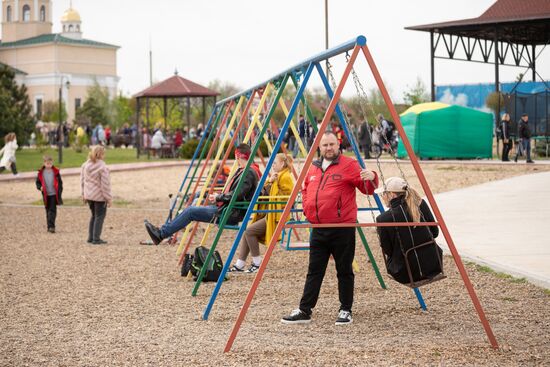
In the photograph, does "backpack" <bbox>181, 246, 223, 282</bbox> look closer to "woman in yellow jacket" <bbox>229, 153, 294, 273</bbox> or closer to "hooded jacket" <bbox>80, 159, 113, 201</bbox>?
"woman in yellow jacket" <bbox>229, 153, 294, 273</bbox>

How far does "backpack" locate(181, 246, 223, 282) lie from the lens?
9953 mm

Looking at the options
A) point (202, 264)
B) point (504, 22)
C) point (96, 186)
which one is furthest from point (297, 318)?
point (504, 22)

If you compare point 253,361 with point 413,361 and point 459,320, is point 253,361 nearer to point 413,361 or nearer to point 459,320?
point 413,361

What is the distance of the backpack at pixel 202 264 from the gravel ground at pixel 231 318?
0.18 m

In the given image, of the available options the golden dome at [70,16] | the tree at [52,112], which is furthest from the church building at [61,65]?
the tree at [52,112]

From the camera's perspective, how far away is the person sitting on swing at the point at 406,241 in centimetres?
725

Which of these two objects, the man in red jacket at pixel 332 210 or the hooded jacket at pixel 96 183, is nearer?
the man in red jacket at pixel 332 210

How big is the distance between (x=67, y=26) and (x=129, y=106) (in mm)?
27239

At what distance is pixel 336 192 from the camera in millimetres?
7445

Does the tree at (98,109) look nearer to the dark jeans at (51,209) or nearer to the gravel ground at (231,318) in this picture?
the dark jeans at (51,209)

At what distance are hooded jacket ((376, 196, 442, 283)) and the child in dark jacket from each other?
9.09 m

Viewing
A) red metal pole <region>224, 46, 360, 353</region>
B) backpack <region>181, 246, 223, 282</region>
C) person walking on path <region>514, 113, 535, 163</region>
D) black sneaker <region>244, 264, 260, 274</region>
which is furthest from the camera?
person walking on path <region>514, 113, 535, 163</region>

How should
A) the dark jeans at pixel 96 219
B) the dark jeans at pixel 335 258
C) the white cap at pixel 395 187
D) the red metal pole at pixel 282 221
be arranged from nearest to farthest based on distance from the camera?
1. the red metal pole at pixel 282 221
2. the white cap at pixel 395 187
3. the dark jeans at pixel 335 258
4. the dark jeans at pixel 96 219

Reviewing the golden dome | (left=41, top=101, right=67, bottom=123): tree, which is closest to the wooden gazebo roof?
(left=41, top=101, right=67, bottom=123): tree
